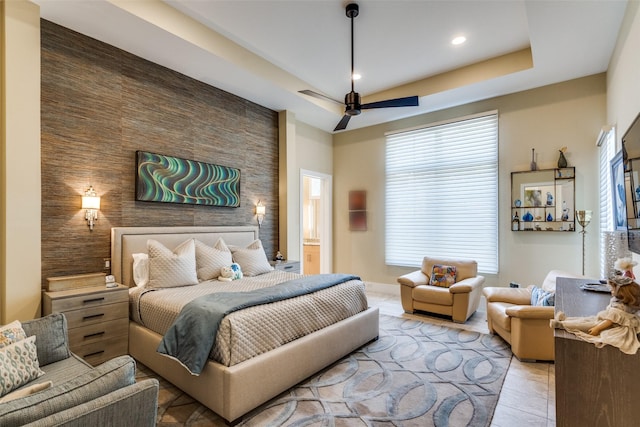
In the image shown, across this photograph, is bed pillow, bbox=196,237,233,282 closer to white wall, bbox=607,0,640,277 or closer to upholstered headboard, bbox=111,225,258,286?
upholstered headboard, bbox=111,225,258,286

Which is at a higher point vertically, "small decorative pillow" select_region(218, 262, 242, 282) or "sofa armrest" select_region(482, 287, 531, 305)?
"small decorative pillow" select_region(218, 262, 242, 282)

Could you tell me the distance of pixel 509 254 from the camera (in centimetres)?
475

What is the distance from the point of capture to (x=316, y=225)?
8.02 meters

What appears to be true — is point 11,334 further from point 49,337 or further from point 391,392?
point 391,392

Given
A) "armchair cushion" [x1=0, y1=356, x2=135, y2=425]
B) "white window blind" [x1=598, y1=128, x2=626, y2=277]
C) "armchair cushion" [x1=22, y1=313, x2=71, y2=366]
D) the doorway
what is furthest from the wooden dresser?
the doorway

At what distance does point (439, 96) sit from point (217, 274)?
412cm

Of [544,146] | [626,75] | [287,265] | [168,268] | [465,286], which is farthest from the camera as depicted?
[287,265]

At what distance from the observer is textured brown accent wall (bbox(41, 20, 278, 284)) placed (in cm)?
310

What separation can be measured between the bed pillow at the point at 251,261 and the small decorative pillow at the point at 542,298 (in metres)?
3.20

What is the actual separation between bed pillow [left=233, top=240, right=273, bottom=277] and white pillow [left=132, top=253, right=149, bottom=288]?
108 centimetres

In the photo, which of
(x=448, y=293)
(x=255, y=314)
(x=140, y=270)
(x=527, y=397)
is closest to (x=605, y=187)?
(x=448, y=293)

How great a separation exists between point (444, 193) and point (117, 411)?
5.30 metres

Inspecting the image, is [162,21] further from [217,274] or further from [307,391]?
[307,391]

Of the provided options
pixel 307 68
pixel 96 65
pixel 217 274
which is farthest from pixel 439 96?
pixel 96 65
